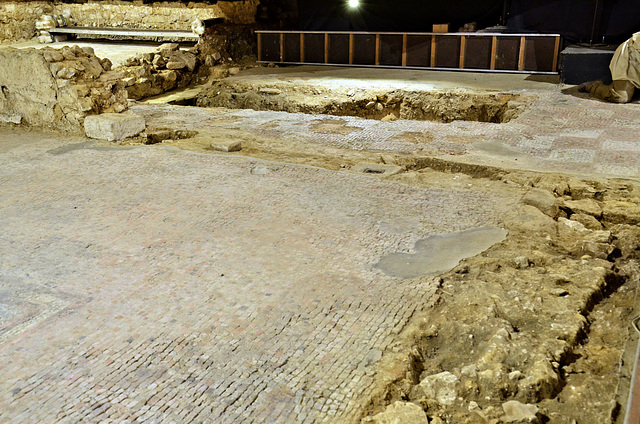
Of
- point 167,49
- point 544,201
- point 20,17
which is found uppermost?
point 20,17

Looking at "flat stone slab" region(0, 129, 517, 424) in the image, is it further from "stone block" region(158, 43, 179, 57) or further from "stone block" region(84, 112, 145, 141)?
"stone block" region(158, 43, 179, 57)

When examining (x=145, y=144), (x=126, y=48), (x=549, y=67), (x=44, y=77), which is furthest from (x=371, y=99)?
(x=126, y=48)

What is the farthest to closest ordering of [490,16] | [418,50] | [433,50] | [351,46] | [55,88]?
[490,16]
[351,46]
[418,50]
[433,50]
[55,88]

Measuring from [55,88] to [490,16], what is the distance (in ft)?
35.9

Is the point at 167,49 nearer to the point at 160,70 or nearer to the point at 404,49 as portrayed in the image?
the point at 160,70

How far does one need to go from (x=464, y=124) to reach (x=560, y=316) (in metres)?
4.77

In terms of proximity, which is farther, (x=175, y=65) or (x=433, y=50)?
(x=175, y=65)

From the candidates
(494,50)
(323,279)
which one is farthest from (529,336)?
(494,50)

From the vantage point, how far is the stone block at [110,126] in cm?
648

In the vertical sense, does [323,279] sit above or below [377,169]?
below

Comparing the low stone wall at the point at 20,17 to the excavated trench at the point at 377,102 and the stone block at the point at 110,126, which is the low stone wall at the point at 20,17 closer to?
the excavated trench at the point at 377,102

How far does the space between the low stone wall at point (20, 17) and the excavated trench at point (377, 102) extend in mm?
8109

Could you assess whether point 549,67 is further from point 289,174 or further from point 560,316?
point 560,316

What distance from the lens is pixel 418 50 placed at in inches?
466
